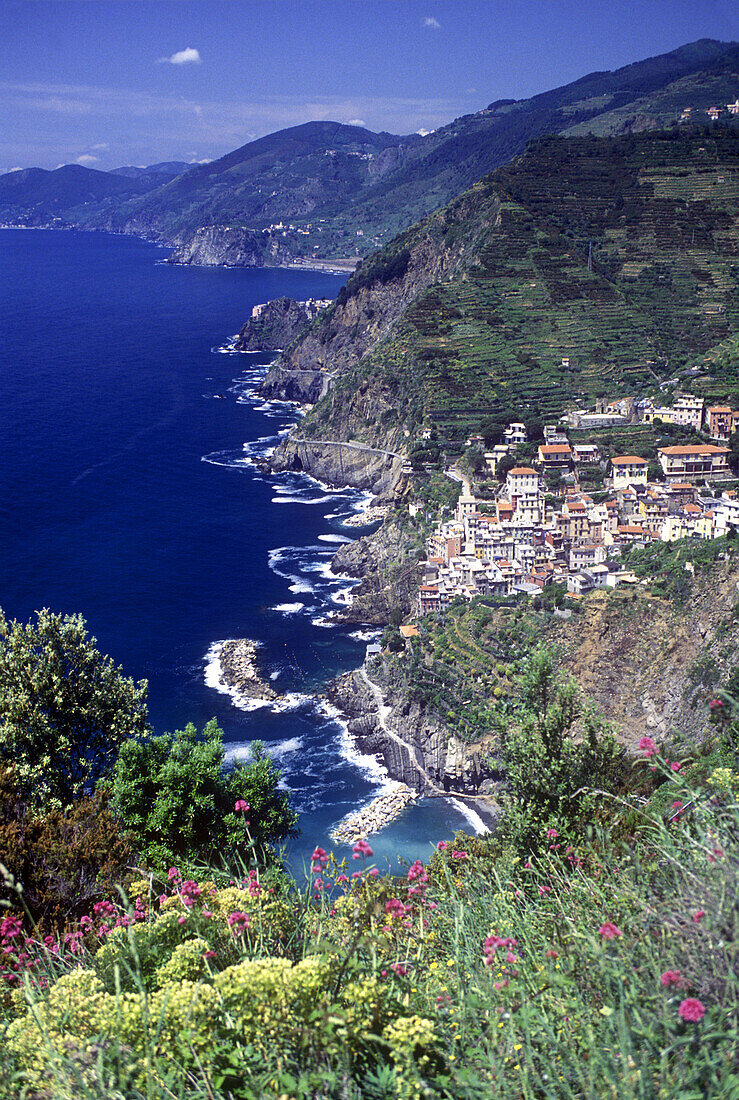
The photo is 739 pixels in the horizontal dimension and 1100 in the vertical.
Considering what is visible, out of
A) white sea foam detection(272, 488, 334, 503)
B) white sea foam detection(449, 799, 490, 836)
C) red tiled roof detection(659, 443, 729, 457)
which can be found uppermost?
red tiled roof detection(659, 443, 729, 457)

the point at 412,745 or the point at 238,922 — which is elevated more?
the point at 238,922

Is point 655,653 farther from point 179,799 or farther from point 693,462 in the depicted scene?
point 179,799

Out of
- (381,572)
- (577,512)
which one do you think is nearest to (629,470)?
(577,512)

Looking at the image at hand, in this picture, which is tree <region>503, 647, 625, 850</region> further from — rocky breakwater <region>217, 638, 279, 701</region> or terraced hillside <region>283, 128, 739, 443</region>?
terraced hillside <region>283, 128, 739, 443</region>

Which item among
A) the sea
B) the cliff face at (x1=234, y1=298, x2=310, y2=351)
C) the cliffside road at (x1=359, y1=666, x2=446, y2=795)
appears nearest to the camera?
the cliffside road at (x1=359, y1=666, x2=446, y2=795)

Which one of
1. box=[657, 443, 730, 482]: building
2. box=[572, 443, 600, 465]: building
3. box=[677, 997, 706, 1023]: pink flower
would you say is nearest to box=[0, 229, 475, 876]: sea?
box=[677, 997, 706, 1023]: pink flower

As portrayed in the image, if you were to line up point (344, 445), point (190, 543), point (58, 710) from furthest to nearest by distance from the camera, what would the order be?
point (344, 445), point (190, 543), point (58, 710)

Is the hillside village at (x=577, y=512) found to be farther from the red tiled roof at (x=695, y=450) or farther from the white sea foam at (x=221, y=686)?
the white sea foam at (x=221, y=686)
